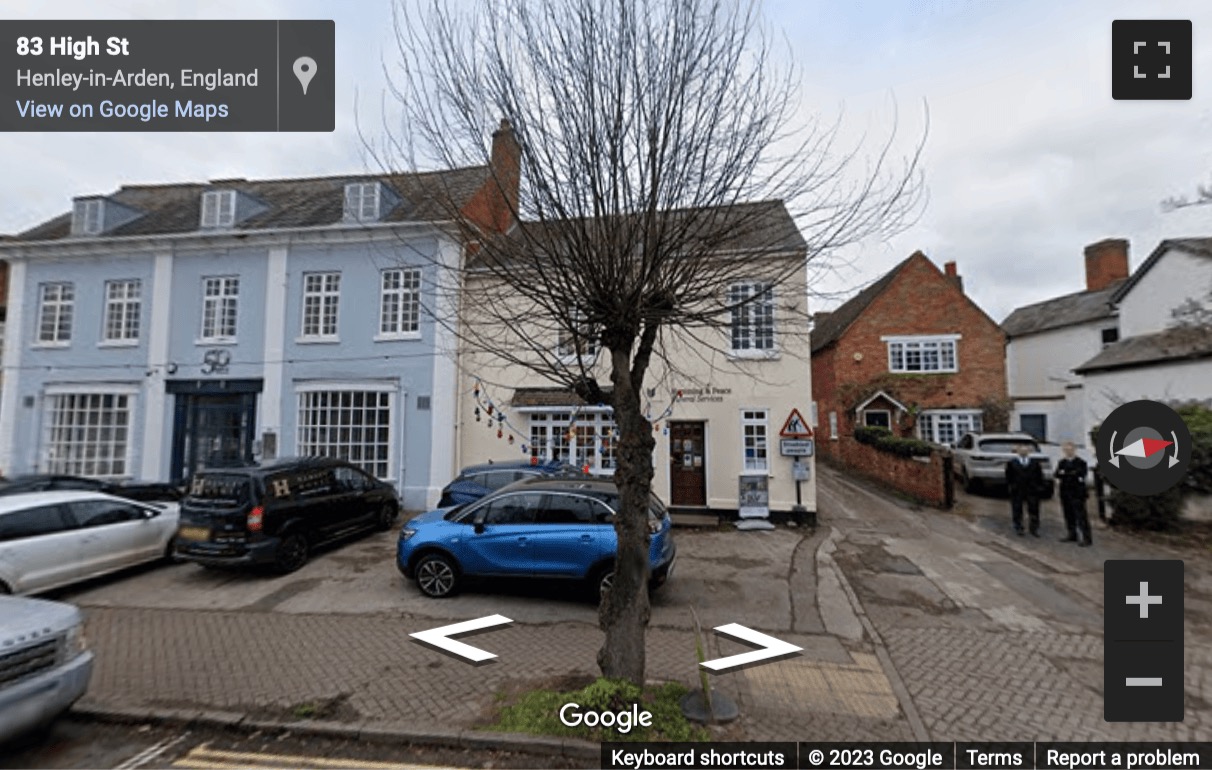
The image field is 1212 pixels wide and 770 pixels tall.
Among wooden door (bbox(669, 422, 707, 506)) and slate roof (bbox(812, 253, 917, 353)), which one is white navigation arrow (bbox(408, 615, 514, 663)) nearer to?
wooden door (bbox(669, 422, 707, 506))

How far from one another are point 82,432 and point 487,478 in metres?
13.0

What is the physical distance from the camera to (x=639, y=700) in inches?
165

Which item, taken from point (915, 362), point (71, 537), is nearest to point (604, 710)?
point (71, 537)

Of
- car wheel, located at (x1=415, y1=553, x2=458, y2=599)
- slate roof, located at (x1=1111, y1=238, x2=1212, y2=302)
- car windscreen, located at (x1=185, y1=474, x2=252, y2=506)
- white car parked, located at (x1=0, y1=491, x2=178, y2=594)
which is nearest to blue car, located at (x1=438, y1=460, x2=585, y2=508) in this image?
car wheel, located at (x1=415, y1=553, x2=458, y2=599)

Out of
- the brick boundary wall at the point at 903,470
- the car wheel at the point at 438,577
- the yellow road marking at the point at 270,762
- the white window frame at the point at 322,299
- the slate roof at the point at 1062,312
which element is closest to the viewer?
the yellow road marking at the point at 270,762

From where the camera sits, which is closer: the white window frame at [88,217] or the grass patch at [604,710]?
the grass patch at [604,710]

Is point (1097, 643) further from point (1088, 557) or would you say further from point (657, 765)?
point (657, 765)

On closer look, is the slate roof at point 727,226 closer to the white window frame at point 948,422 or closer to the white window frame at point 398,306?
the white window frame at point 398,306

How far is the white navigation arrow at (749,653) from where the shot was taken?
17.8ft

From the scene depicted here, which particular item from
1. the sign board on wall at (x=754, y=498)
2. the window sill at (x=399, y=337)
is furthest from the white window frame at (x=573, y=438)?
the window sill at (x=399, y=337)

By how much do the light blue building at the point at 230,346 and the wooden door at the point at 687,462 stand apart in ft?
18.1

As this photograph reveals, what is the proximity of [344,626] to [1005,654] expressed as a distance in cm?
740

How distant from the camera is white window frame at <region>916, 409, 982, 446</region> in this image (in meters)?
21.4

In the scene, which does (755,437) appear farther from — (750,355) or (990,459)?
(990,459)
